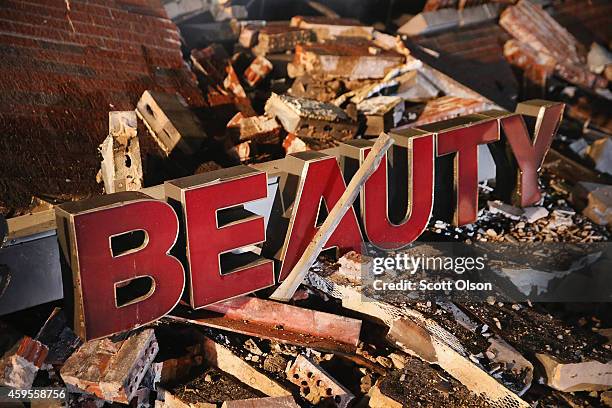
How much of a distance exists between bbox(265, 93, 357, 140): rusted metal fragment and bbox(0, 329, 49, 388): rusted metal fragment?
313 centimetres

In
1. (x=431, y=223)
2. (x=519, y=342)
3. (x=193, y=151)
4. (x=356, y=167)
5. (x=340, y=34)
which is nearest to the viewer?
(x=519, y=342)

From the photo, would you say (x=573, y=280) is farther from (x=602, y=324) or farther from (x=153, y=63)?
(x=153, y=63)

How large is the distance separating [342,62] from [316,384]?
4.16 meters

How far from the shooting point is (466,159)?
641 centimetres

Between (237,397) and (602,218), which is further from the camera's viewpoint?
(602,218)

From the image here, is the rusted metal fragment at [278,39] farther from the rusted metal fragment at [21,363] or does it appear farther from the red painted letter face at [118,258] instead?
the rusted metal fragment at [21,363]

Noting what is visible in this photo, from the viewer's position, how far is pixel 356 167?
571cm

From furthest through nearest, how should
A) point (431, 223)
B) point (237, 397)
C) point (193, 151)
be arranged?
1. point (431, 223)
2. point (193, 151)
3. point (237, 397)

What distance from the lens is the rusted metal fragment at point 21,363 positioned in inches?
165

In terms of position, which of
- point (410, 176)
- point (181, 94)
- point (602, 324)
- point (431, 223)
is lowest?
point (602, 324)

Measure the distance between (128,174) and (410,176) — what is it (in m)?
2.44

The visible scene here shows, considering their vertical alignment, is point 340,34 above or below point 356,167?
above

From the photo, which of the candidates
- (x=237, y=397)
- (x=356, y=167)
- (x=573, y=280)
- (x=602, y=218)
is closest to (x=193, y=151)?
(x=356, y=167)

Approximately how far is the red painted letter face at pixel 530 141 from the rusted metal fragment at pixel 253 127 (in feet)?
7.52
